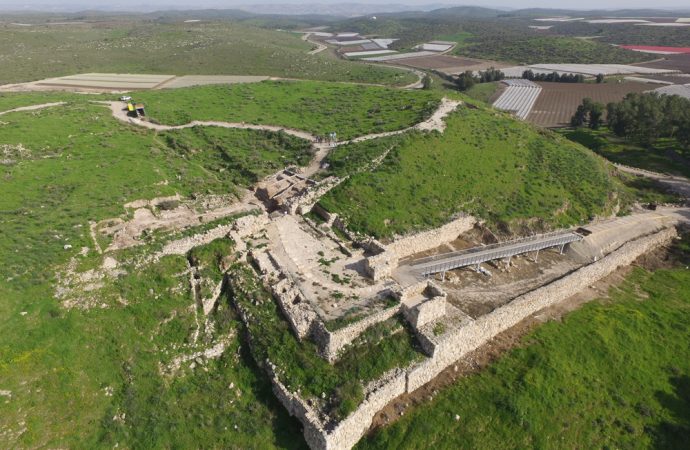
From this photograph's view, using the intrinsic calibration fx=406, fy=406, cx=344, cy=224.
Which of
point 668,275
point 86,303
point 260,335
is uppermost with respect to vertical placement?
point 86,303

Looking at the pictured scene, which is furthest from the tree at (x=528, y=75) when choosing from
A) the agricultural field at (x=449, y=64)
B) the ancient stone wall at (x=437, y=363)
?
the ancient stone wall at (x=437, y=363)

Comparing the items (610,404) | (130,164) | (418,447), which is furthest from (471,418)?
(130,164)

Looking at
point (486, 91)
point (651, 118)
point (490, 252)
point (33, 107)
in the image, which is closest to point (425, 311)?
point (490, 252)

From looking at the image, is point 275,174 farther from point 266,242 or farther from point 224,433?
point 224,433

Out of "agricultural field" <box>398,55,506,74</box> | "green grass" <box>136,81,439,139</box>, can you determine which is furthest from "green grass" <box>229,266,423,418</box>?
"agricultural field" <box>398,55,506,74</box>

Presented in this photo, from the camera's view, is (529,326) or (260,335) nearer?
(260,335)

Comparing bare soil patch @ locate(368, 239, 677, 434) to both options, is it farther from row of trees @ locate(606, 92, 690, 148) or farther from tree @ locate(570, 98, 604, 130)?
tree @ locate(570, 98, 604, 130)
